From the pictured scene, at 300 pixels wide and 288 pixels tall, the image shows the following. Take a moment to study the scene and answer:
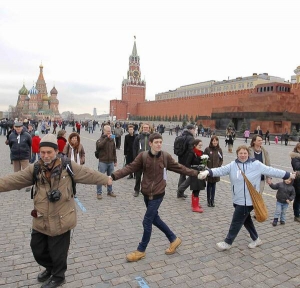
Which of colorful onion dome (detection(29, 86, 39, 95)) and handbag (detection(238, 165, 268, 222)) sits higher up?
colorful onion dome (detection(29, 86, 39, 95))

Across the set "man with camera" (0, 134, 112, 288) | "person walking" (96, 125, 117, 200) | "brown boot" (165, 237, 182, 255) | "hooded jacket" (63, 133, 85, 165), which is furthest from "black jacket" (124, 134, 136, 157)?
"man with camera" (0, 134, 112, 288)

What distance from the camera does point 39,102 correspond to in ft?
305

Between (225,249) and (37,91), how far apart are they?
326ft

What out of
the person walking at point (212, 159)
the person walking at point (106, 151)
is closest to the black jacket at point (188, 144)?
the person walking at point (212, 159)

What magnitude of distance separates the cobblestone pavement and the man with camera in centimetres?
46

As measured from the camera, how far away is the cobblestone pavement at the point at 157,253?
286 centimetres

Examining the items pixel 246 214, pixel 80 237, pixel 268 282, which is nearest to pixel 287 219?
pixel 246 214

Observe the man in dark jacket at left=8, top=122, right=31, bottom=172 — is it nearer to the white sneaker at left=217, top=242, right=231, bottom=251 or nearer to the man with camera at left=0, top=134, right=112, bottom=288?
the man with camera at left=0, top=134, right=112, bottom=288

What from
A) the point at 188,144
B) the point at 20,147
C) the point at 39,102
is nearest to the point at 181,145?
the point at 188,144

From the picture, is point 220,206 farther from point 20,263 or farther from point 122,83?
point 122,83

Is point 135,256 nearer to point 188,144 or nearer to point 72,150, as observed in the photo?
point 188,144

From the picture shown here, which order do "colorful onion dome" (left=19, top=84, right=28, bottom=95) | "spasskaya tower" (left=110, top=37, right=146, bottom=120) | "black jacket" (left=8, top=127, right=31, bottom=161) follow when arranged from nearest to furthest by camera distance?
1. "black jacket" (left=8, top=127, right=31, bottom=161)
2. "spasskaya tower" (left=110, top=37, right=146, bottom=120)
3. "colorful onion dome" (left=19, top=84, right=28, bottom=95)

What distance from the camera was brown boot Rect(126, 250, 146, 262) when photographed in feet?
10.5

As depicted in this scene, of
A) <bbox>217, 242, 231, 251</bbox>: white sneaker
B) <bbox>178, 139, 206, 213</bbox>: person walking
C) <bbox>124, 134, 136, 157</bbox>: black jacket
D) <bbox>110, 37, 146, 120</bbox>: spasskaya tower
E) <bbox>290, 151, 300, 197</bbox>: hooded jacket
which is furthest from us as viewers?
<bbox>110, 37, 146, 120</bbox>: spasskaya tower
